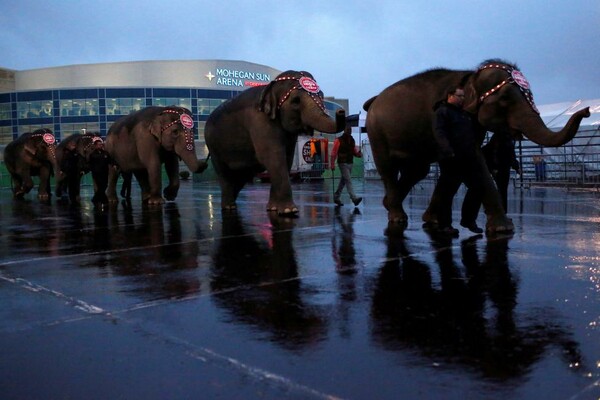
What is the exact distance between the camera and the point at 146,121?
49.8ft

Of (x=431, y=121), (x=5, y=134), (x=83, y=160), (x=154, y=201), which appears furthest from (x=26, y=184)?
(x=5, y=134)

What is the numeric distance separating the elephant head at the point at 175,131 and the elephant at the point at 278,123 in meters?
2.12

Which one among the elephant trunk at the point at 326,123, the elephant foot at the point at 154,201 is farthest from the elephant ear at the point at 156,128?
the elephant trunk at the point at 326,123

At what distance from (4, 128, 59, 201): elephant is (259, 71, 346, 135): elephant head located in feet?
38.9

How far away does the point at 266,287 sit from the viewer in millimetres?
4969

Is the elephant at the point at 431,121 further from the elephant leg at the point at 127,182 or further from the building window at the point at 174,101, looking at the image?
the building window at the point at 174,101

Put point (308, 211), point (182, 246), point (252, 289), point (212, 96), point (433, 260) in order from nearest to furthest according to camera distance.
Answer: point (252, 289)
point (433, 260)
point (182, 246)
point (308, 211)
point (212, 96)

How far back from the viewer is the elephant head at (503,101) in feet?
24.7

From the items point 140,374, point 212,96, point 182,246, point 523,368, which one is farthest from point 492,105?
point 212,96

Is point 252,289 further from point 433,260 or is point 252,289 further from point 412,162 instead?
point 412,162

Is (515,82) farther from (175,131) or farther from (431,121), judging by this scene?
(175,131)

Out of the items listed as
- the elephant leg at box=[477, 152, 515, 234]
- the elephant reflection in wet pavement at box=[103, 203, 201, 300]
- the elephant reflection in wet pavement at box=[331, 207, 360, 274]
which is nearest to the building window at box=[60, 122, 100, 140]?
the elephant reflection in wet pavement at box=[103, 203, 201, 300]

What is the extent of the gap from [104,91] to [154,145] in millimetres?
61174

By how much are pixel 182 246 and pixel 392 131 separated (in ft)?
11.2
